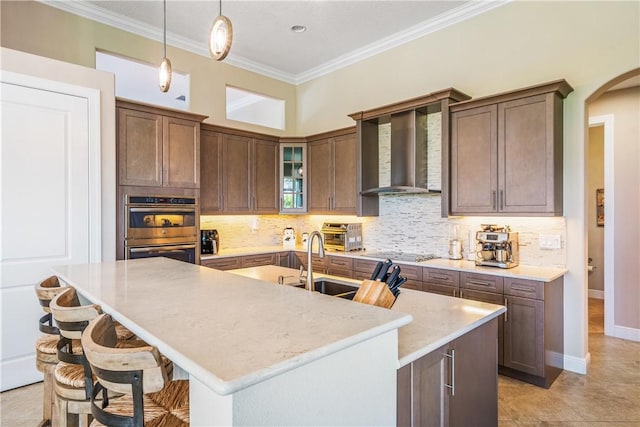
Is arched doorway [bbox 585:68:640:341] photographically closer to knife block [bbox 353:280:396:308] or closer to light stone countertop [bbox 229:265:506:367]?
light stone countertop [bbox 229:265:506:367]

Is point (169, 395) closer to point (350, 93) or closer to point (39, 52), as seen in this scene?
point (39, 52)

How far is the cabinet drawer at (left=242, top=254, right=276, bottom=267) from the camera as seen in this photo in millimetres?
4613

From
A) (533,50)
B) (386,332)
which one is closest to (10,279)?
(386,332)

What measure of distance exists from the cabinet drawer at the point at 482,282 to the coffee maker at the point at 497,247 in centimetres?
21

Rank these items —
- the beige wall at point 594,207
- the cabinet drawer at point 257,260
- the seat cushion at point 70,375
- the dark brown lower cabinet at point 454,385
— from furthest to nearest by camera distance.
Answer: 1. the beige wall at point 594,207
2. the cabinet drawer at point 257,260
3. the seat cushion at point 70,375
4. the dark brown lower cabinet at point 454,385

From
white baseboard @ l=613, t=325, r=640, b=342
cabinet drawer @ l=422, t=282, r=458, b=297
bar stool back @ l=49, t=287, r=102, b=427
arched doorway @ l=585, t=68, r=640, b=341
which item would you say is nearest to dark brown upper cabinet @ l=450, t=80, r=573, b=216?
cabinet drawer @ l=422, t=282, r=458, b=297

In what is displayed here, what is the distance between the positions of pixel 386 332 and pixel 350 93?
14.6 feet

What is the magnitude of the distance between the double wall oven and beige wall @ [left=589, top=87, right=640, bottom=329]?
4701 mm

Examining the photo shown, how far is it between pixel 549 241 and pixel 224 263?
341 centimetres

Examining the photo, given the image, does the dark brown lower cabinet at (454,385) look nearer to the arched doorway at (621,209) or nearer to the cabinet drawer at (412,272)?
the cabinet drawer at (412,272)

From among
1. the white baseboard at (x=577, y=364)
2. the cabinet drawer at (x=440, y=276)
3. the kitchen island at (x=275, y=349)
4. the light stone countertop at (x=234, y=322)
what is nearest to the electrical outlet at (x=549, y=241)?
the cabinet drawer at (x=440, y=276)

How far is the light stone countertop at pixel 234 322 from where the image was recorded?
32.9 inches

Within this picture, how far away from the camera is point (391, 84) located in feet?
15.1

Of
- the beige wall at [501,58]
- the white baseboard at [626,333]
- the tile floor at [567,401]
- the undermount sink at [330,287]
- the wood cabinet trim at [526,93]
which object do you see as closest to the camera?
the tile floor at [567,401]
